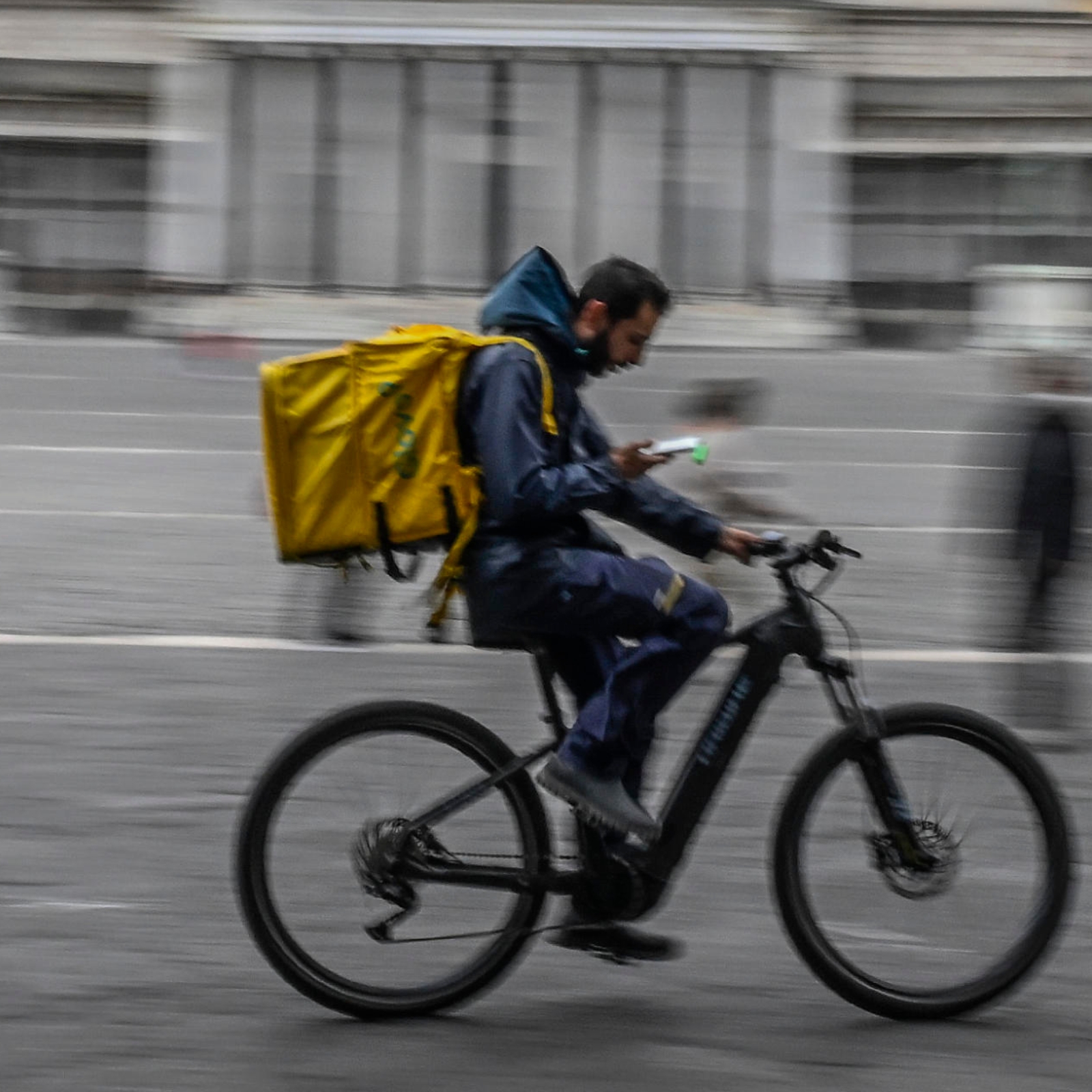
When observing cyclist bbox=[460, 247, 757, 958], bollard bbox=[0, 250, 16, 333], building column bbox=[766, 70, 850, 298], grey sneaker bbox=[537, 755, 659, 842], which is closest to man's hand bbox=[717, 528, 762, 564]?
cyclist bbox=[460, 247, 757, 958]

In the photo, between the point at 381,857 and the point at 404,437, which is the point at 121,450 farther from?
the point at 404,437

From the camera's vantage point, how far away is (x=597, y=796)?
4.46 meters

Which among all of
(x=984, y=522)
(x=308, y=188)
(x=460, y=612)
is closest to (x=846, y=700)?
(x=460, y=612)

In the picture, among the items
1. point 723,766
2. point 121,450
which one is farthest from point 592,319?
point 121,450

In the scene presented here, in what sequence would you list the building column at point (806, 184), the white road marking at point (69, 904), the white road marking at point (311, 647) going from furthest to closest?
the building column at point (806, 184)
the white road marking at point (311, 647)
the white road marking at point (69, 904)

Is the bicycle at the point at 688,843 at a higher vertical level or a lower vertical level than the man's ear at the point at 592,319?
lower

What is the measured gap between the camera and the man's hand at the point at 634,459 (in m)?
4.27

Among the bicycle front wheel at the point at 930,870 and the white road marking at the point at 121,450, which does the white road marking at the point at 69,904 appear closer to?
the bicycle front wheel at the point at 930,870

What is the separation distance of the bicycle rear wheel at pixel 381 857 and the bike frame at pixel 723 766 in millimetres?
26

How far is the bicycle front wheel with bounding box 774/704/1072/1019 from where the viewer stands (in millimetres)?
4473

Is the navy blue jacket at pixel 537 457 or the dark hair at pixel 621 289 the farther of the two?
the dark hair at pixel 621 289

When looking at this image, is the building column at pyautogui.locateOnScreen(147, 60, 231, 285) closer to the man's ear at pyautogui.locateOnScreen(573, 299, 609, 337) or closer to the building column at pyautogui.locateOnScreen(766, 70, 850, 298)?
the building column at pyautogui.locateOnScreen(766, 70, 850, 298)

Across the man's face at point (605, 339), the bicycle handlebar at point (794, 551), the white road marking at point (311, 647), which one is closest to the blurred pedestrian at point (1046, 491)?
the white road marking at point (311, 647)

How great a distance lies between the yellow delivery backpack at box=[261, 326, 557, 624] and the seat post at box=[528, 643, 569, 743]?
31 centimetres
